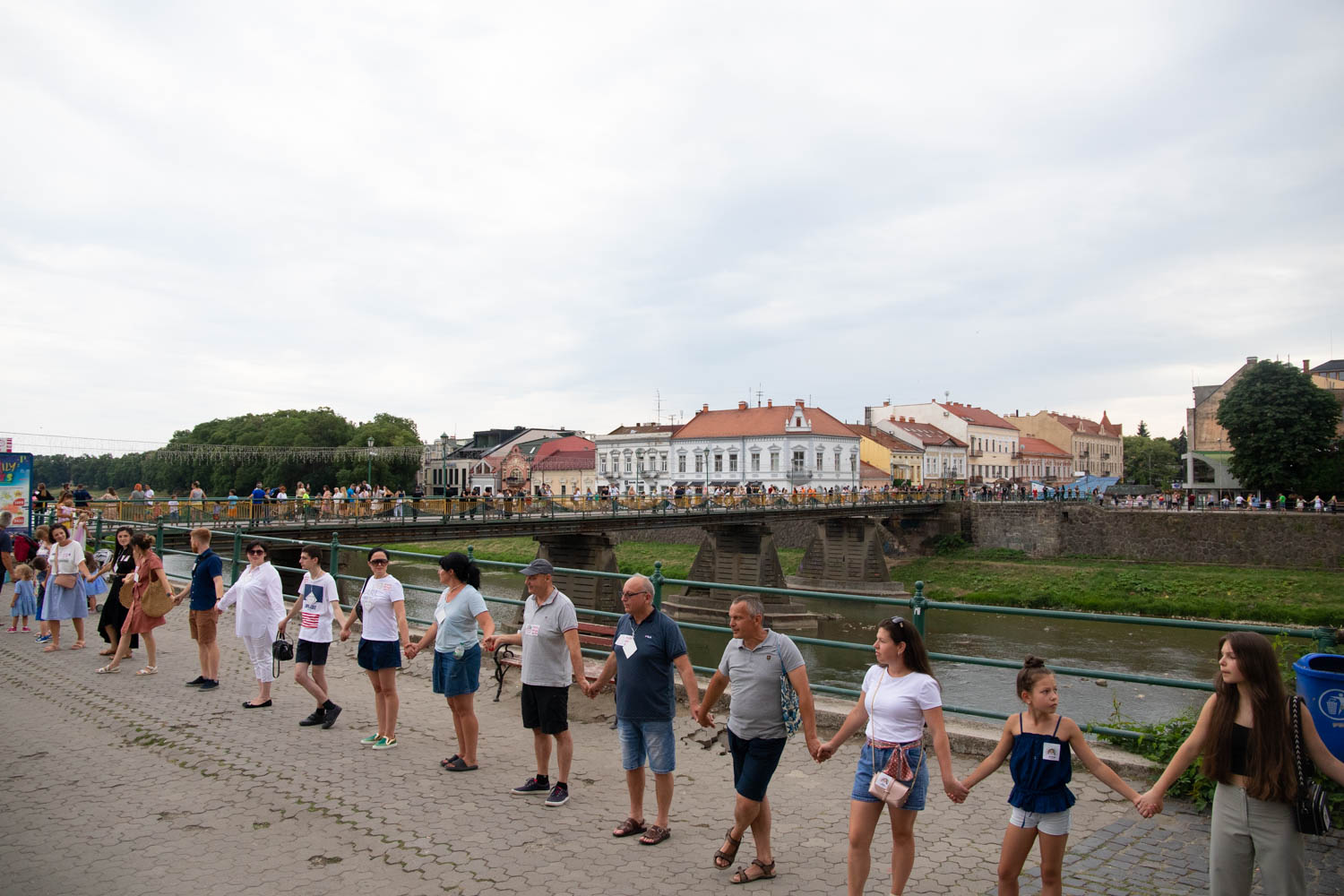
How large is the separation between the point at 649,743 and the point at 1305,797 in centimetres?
331

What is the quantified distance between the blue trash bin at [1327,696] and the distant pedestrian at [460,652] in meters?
5.08

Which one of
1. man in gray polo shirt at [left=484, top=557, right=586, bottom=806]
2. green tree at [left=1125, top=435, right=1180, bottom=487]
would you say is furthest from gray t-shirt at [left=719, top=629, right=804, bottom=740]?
green tree at [left=1125, top=435, right=1180, bottom=487]

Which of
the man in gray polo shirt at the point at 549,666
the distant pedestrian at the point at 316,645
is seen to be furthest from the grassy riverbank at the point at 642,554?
the man in gray polo shirt at the point at 549,666

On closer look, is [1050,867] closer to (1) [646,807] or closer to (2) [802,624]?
(1) [646,807]

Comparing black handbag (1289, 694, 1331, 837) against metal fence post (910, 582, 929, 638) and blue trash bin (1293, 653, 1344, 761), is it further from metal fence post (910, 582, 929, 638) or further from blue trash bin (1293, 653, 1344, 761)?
metal fence post (910, 582, 929, 638)

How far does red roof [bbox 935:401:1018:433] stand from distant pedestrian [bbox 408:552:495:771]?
3779 inches

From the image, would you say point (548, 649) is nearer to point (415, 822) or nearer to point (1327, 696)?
point (415, 822)

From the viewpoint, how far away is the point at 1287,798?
12.1 ft

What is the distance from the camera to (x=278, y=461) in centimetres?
8494

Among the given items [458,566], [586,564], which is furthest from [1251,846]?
[586,564]

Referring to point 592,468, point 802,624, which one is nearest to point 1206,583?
point 802,624

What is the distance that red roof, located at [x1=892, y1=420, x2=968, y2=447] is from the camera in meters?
91.7

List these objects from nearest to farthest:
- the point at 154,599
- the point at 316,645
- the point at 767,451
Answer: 1. the point at 316,645
2. the point at 154,599
3. the point at 767,451

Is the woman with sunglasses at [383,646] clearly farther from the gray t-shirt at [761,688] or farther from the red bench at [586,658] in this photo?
the gray t-shirt at [761,688]
